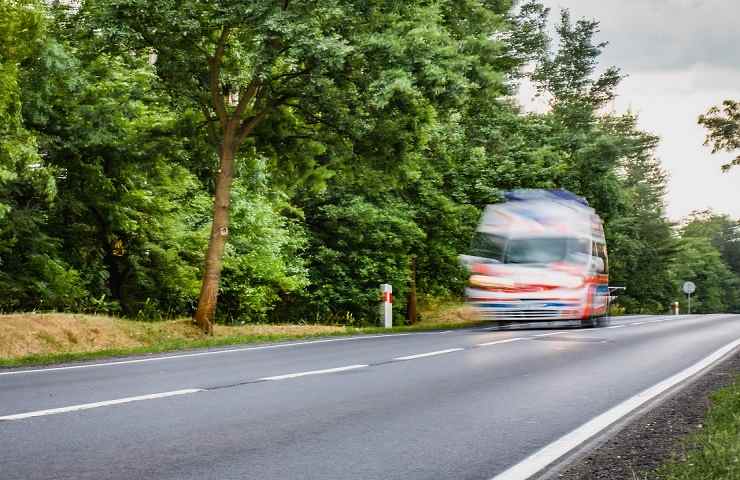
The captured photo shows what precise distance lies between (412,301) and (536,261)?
1443 cm

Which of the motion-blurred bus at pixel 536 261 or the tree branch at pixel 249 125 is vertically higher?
the tree branch at pixel 249 125

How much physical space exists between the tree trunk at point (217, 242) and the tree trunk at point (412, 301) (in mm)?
14216

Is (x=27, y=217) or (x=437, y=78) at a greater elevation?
(x=437, y=78)

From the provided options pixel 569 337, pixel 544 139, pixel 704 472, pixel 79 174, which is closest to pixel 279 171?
pixel 79 174

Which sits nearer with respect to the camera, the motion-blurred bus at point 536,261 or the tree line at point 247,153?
the tree line at point 247,153

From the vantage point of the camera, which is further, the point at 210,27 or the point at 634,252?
the point at 634,252

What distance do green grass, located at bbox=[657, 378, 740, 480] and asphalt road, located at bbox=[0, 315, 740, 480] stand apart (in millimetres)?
996

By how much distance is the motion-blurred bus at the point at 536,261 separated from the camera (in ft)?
70.1

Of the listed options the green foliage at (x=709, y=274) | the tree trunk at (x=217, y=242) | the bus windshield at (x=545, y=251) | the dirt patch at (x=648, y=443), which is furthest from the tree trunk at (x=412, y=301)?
the green foliage at (x=709, y=274)

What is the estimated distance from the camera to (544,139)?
36062 millimetres

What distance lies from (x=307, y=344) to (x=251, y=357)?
3252mm

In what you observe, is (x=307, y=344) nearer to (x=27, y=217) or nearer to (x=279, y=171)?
(x=279, y=171)

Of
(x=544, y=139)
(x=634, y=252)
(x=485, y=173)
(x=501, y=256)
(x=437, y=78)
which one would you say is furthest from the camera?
(x=634, y=252)

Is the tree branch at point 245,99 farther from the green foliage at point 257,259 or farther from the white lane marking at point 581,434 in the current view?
the white lane marking at point 581,434
